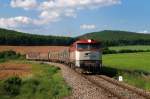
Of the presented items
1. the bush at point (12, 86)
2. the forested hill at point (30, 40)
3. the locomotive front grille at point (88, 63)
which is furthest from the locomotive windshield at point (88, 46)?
the forested hill at point (30, 40)

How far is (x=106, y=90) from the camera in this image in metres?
24.8

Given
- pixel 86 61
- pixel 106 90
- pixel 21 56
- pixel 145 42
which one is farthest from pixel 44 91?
pixel 145 42

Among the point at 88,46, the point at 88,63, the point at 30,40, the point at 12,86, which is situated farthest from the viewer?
the point at 30,40

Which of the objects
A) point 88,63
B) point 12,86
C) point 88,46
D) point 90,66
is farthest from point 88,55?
point 12,86

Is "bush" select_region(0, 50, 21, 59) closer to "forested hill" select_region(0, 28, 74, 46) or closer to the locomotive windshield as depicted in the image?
"forested hill" select_region(0, 28, 74, 46)

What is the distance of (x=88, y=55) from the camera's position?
39.0 m

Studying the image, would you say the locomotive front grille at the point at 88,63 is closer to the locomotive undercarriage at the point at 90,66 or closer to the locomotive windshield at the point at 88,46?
the locomotive undercarriage at the point at 90,66

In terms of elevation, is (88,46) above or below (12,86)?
above

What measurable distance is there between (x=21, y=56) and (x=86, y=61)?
220 feet

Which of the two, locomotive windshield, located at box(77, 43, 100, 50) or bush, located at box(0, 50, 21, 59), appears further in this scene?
bush, located at box(0, 50, 21, 59)

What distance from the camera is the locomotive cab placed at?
39.0 meters

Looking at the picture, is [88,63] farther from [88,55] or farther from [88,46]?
[88,46]

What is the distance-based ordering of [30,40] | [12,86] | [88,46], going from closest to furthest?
[12,86]
[88,46]
[30,40]

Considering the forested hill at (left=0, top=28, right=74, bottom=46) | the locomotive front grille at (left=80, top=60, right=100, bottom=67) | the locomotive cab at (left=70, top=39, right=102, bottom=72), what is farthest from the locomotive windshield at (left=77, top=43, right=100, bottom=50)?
the forested hill at (left=0, top=28, right=74, bottom=46)
